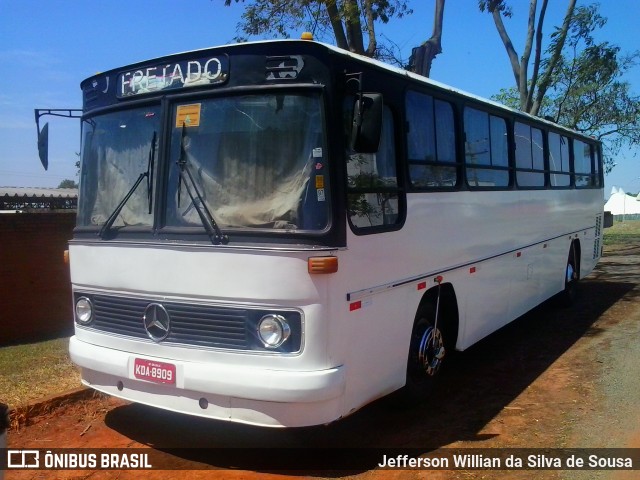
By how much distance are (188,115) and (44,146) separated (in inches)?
67.9

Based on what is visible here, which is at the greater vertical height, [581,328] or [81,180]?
[81,180]

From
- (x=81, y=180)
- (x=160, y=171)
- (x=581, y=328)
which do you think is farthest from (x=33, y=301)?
(x=581, y=328)

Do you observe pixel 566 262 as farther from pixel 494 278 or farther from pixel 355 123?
pixel 355 123

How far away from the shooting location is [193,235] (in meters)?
4.56

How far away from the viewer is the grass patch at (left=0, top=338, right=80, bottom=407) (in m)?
6.08

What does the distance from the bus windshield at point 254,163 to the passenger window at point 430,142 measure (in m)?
1.41

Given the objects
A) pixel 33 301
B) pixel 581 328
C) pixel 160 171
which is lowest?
pixel 581 328

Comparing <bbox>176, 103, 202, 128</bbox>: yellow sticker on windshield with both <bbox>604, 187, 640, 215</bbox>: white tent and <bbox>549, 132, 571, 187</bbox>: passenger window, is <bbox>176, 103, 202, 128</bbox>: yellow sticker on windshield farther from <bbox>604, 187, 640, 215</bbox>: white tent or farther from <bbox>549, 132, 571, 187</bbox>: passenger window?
<bbox>604, 187, 640, 215</bbox>: white tent

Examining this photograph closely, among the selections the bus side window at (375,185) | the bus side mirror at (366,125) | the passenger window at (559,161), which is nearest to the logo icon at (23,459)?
the bus side window at (375,185)

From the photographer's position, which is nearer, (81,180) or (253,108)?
(253,108)

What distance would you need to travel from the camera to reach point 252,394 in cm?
428

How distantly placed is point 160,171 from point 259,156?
81cm

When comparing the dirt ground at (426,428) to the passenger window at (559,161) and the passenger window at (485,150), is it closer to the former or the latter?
the passenger window at (485,150)

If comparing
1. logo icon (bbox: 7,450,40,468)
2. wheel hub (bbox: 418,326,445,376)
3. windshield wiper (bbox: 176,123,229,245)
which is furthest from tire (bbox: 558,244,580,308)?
logo icon (bbox: 7,450,40,468)
